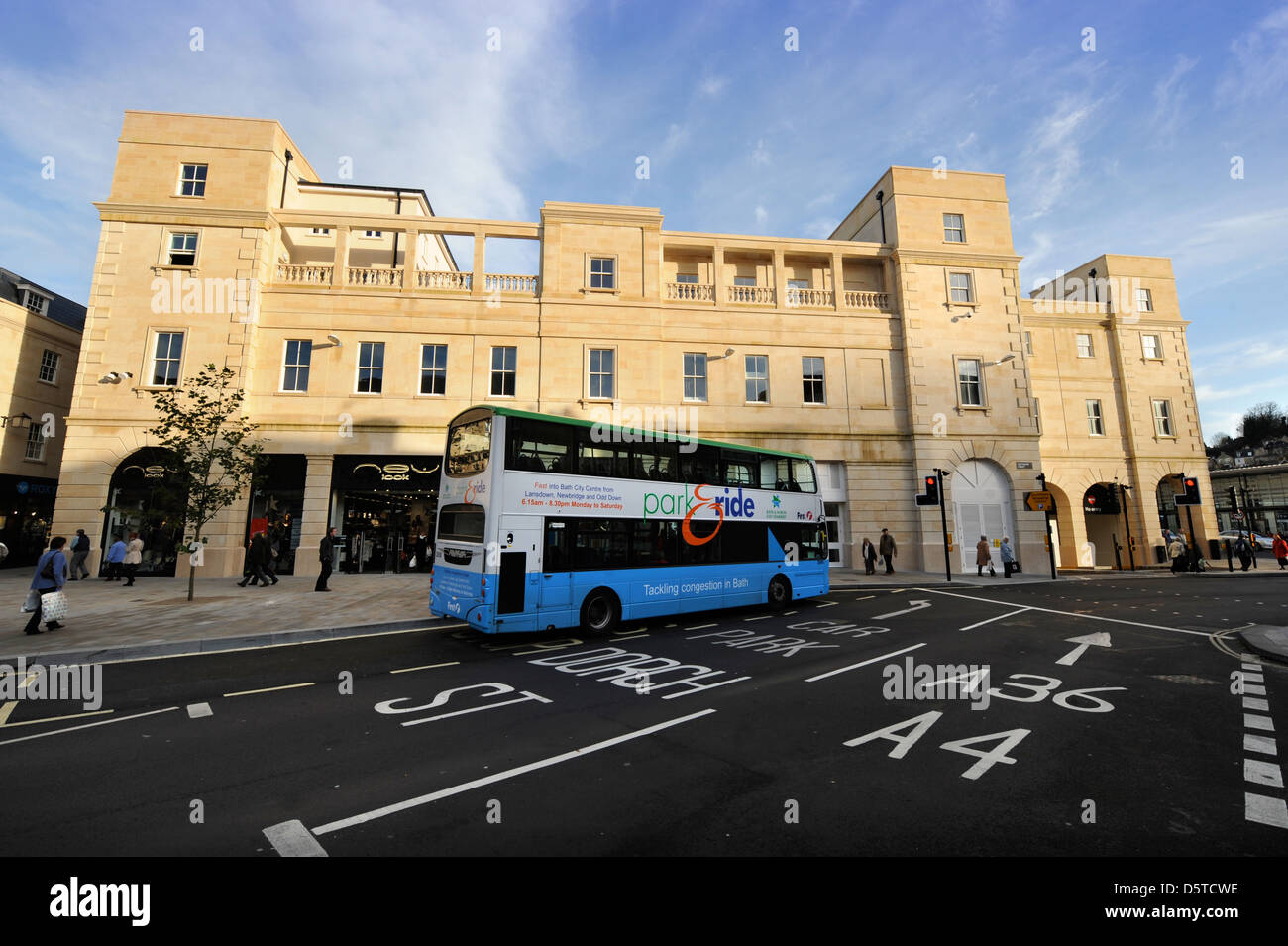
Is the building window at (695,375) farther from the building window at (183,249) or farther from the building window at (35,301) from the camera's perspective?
the building window at (35,301)

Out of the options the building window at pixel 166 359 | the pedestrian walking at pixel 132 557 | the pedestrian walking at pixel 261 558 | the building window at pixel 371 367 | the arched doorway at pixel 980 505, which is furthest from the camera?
the arched doorway at pixel 980 505

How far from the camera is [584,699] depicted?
6.74 meters

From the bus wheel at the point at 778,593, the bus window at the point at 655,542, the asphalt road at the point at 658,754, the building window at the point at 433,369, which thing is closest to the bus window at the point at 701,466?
the bus window at the point at 655,542

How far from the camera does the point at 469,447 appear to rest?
1058cm

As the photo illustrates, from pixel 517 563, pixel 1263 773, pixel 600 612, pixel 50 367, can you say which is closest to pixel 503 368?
pixel 517 563

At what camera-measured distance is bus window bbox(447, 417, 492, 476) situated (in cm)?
1000

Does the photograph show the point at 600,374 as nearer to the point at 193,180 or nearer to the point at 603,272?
the point at 603,272

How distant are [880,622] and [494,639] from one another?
8624mm

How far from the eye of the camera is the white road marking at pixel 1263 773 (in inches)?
177

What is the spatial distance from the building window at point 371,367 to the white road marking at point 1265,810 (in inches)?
943

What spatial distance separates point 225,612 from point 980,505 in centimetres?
2799

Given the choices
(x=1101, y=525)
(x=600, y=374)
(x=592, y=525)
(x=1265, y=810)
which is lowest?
(x=1265, y=810)
